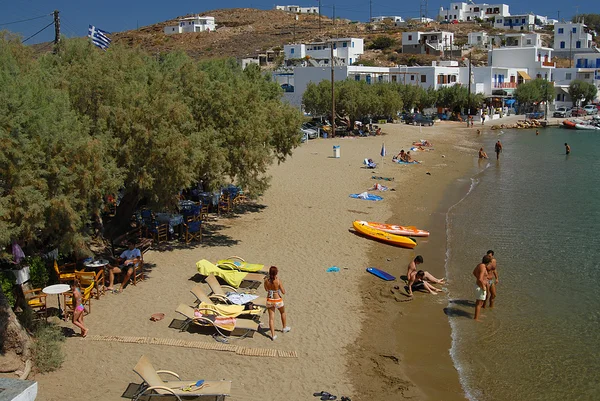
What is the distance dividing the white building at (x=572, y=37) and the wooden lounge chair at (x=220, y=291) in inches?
4760

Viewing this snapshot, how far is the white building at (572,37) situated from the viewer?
387 feet

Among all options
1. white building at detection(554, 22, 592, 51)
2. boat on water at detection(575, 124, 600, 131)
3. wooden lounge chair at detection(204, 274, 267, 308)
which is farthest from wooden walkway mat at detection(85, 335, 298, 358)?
white building at detection(554, 22, 592, 51)

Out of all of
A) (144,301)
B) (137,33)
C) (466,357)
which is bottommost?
(466,357)

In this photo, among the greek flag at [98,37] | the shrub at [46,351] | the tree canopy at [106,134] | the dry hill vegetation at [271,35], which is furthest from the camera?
the dry hill vegetation at [271,35]

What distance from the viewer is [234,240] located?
59.8ft

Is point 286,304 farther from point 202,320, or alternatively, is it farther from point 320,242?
point 320,242

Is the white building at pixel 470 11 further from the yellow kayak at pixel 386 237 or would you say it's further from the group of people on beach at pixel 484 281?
the group of people on beach at pixel 484 281

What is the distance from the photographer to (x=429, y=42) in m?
113

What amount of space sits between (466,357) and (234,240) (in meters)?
8.61

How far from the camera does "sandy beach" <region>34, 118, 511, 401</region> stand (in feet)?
32.5

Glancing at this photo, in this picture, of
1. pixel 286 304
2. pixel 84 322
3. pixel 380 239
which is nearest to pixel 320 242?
pixel 380 239

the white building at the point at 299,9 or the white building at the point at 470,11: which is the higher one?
the white building at the point at 299,9

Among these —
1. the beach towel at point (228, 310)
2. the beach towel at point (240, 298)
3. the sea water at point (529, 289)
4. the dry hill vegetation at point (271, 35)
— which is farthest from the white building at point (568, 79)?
the beach towel at point (228, 310)

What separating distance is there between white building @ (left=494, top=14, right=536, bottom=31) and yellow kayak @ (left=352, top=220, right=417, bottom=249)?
145m
